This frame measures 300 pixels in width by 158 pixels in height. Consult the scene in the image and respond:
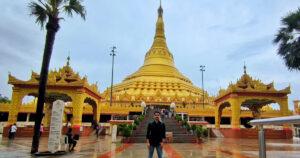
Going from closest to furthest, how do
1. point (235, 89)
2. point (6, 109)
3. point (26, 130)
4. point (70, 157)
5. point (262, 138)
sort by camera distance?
point (262, 138)
point (70, 157)
point (26, 130)
point (235, 89)
point (6, 109)

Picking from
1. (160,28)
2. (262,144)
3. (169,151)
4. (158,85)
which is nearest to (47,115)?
(169,151)

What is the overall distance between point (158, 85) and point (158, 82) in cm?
124

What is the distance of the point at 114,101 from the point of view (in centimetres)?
4888

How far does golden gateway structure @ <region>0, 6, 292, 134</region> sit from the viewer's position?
1112 inches

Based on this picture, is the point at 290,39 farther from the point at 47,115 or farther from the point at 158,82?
the point at 158,82

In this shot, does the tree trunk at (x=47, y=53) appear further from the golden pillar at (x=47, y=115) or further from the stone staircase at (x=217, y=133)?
the stone staircase at (x=217, y=133)

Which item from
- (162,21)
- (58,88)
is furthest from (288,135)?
(162,21)

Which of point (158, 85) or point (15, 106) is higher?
point (158, 85)

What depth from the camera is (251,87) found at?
1214 inches

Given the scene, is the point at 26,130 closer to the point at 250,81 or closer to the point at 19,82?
the point at 19,82

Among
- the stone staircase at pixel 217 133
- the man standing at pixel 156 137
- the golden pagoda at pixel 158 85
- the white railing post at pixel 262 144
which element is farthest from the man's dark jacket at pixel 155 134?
the golden pagoda at pixel 158 85

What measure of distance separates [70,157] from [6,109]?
3421 centimetres

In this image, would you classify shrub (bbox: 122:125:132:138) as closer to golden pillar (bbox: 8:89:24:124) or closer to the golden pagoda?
golden pillar (bbox: 8:89:24:124)

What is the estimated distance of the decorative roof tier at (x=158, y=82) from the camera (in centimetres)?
4962
